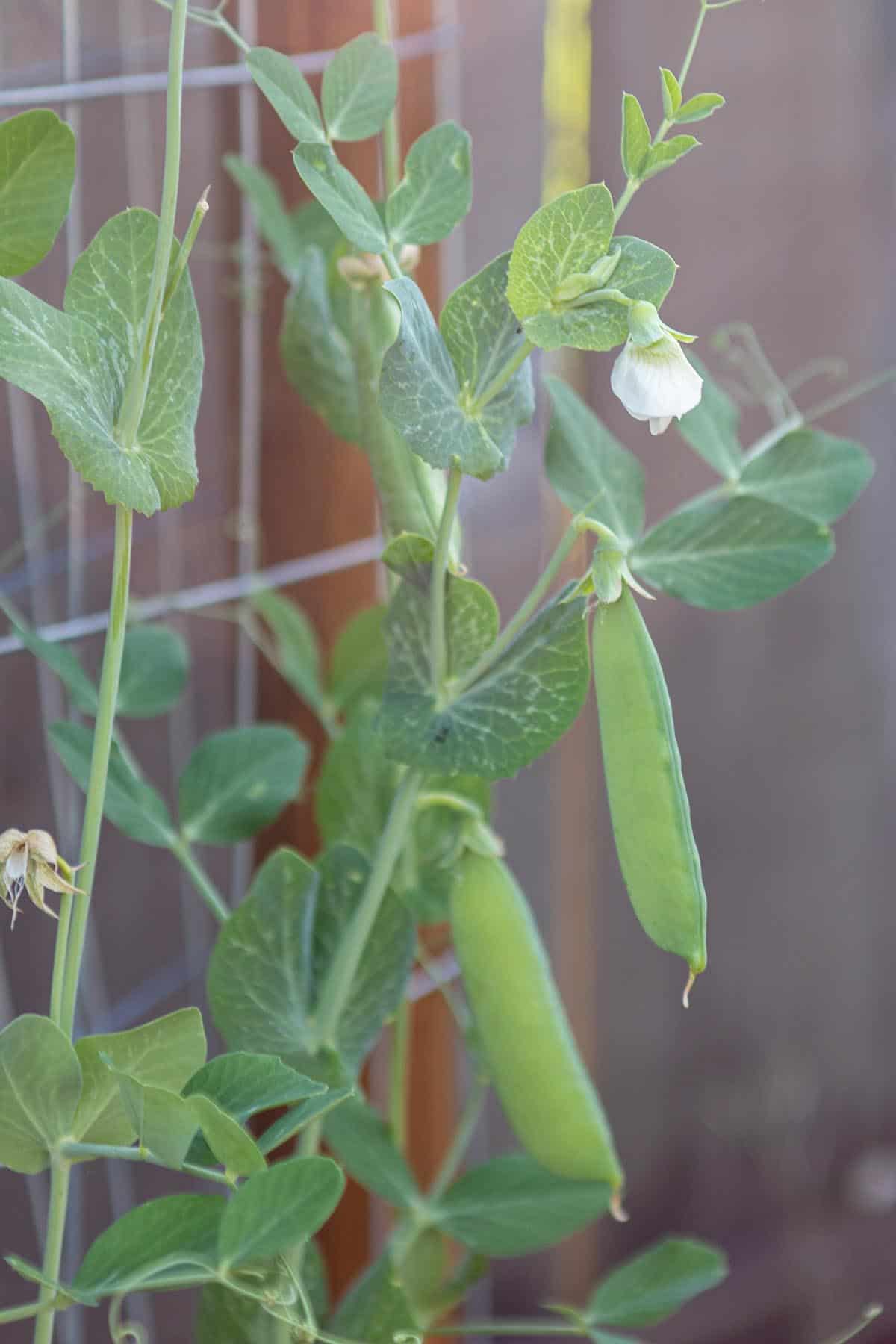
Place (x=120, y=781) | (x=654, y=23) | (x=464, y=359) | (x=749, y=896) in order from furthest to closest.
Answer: (x=749, y=896) → (x=654, y=23) → (x=120, y=781) → (x=464, y=359)

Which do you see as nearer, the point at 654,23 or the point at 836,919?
the point at 654,23

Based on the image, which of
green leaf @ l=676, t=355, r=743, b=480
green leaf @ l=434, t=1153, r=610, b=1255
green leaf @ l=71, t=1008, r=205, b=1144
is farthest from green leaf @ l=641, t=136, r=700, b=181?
green leaf @ l=434, t=1153, r=610, b=1255

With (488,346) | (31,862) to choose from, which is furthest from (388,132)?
(31,862)

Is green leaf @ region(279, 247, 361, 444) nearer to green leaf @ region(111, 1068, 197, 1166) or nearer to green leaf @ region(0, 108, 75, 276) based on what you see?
green leaf @ region(0, 108, 75, 276)

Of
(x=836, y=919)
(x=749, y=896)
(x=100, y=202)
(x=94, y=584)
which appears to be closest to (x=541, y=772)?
(x=749, y=896)

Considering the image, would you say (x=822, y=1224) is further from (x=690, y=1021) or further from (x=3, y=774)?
(x=3, y=774)

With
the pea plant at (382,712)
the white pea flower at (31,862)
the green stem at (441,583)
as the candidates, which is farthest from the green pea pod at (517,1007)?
the white pea flower at (31,862)

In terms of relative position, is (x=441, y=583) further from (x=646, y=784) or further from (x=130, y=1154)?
(x=130, y=1154)

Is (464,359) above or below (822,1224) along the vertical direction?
above
